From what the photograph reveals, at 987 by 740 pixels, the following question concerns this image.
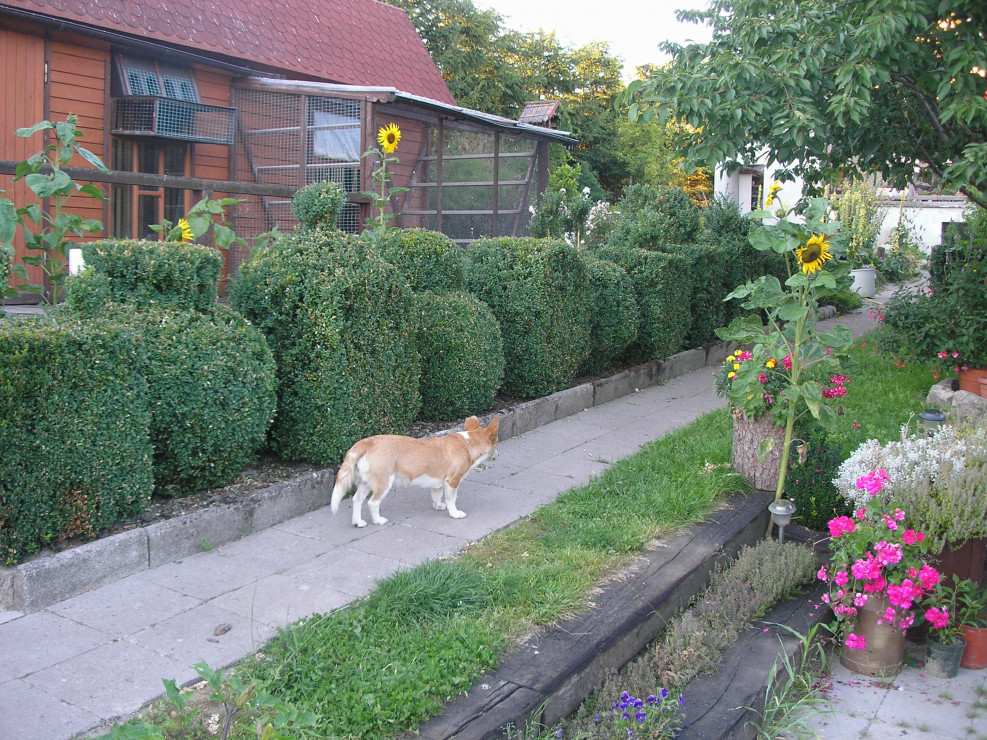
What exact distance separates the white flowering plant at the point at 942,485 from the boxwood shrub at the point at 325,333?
335 centimetres

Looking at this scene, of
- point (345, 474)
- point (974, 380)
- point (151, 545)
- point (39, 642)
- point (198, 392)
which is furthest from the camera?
point (974, 380)

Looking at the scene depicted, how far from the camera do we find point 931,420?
19.4 ft

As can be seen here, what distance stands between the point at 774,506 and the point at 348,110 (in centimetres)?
931

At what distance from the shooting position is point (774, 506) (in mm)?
5457

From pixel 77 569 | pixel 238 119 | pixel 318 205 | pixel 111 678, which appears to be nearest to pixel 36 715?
pixel 111 678

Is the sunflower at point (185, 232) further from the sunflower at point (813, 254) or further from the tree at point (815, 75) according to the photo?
the sunflower at point (813, 254)

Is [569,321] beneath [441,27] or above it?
beneath

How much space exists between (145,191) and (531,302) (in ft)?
24.8

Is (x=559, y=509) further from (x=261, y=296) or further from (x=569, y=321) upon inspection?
(x=569, y=321)

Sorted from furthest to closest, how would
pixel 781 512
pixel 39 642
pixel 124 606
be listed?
pixel 781 512
pixel 124 606
pixel 39 642

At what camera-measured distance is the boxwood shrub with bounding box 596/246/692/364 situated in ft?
34.3

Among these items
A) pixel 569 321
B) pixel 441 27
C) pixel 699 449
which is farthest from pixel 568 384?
pixel 441 27

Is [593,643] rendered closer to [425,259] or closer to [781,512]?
[781,512]

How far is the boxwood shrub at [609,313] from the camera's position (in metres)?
9.72
